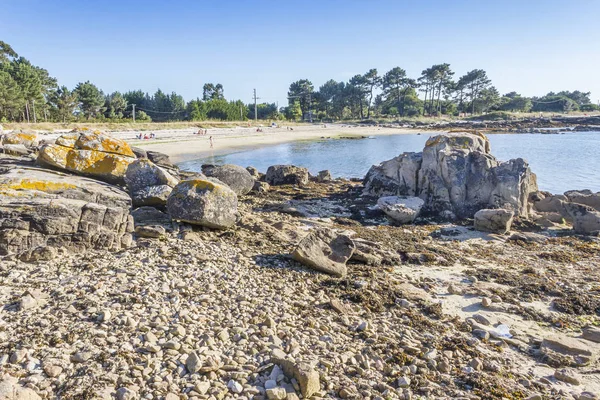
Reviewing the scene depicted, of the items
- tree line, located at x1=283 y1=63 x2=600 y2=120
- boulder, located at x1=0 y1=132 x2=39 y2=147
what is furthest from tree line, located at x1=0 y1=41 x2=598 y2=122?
boulder, located at x1=0 y1=132 x2=39 y2=147

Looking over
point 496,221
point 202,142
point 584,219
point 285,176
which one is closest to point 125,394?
point 496,221

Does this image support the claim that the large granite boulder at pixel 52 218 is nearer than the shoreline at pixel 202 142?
Yes

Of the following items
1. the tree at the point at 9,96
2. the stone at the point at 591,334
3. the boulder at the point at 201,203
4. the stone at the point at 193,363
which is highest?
the tree at the point at 9,96

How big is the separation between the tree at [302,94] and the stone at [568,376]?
4011 inches

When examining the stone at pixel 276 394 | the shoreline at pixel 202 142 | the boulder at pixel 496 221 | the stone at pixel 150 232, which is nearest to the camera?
the stone at pixel 276 394

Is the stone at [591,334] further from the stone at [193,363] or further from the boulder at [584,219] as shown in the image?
the boulder at [584,219]

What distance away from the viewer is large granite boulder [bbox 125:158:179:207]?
29.4ft

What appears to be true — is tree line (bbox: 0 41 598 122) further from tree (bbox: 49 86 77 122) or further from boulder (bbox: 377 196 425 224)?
boulder (bbox: 377 196 425 224)

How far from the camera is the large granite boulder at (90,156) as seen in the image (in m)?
9.21

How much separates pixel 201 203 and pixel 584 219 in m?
10.9

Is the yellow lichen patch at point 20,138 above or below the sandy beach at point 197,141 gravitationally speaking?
above

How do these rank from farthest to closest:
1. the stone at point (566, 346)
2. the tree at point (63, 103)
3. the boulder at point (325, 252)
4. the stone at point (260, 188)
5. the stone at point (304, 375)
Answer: the tree at point (63, 103) → the stone at point (260, 188) → the boulder at point (325, 252) → the stone at point (566, 346) → the stone at point (304, 375)

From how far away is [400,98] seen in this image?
4284 inches

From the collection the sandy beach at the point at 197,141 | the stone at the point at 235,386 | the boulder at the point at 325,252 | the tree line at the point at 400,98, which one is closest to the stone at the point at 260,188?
the boulder at the point at 325,252
